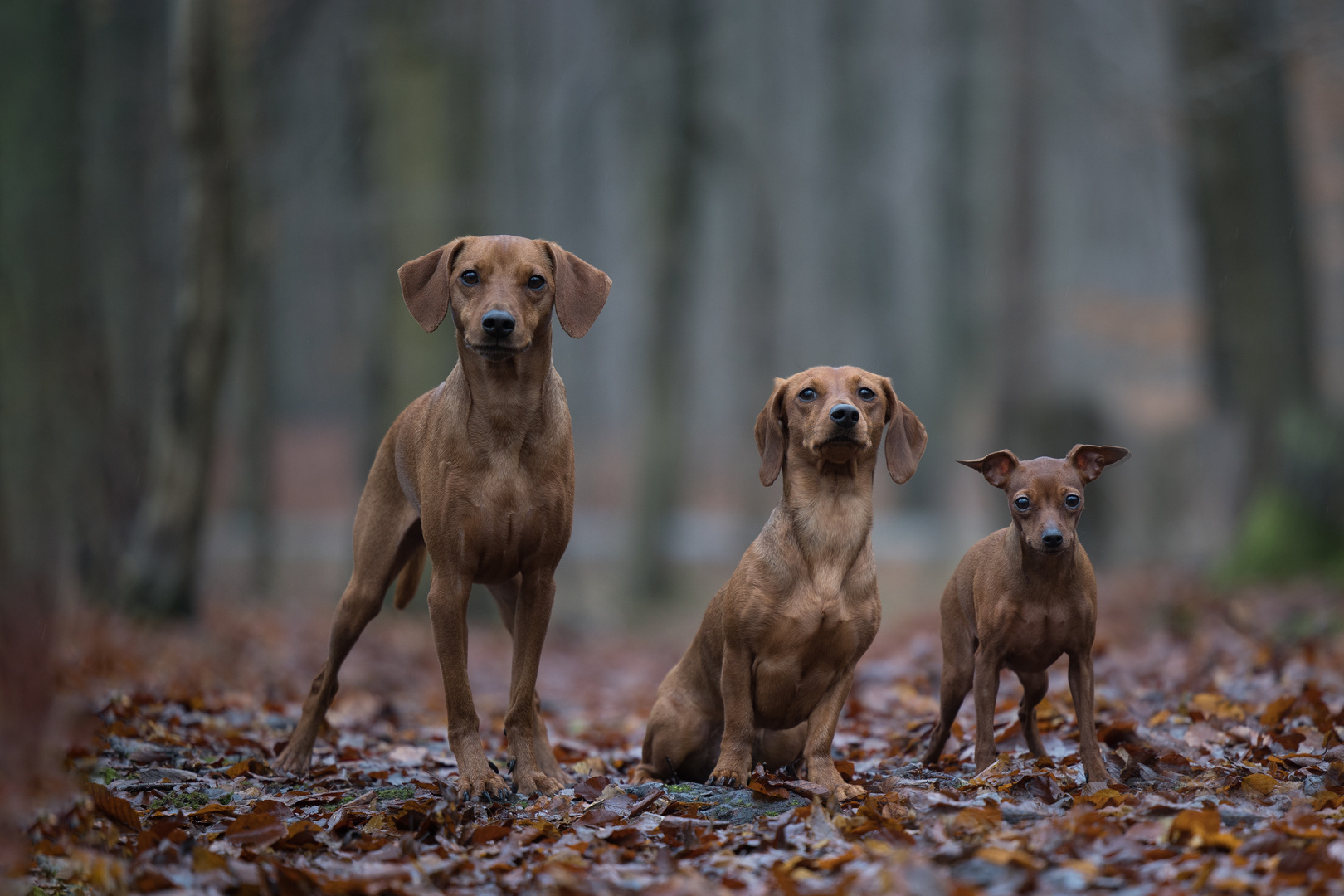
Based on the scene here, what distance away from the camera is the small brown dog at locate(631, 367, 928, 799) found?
506 cm

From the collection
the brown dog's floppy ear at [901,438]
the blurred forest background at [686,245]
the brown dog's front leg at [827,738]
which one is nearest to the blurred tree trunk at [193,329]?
the blurred forest background at [686,245]

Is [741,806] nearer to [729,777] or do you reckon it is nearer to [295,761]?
[729,777]

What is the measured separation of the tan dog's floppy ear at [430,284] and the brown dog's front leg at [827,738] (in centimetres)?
251

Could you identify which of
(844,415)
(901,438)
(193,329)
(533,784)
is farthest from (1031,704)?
(193,329)

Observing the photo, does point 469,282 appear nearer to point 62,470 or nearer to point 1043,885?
point 1043,885

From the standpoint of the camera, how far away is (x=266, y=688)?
891cm

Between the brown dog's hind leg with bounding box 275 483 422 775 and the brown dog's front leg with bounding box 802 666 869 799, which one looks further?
the brown dog's hind leg with bounding box 275 483 422 775

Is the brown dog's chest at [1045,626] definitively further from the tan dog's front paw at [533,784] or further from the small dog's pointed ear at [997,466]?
the tan dog's front paw at [533,784]

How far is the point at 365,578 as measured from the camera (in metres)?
5.91

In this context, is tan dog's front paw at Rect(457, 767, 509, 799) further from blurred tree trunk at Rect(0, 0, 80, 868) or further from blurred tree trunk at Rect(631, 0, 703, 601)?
blurred tree trunk at Rect(631, 0, 703, 601)

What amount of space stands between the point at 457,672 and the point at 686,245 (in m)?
16.1

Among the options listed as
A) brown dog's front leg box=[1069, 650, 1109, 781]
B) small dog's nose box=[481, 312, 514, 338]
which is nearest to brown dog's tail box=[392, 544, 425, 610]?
small dog's nose box=[481, 312, 514, 338]

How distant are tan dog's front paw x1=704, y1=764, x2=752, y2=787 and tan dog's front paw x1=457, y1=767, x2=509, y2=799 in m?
0.95

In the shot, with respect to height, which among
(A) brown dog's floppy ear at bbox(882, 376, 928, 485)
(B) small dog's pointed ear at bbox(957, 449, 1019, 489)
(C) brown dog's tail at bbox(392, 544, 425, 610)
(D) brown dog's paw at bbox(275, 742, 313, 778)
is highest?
(A) brown dog's floppy ear at bbox(882, 376, 928, 485)
